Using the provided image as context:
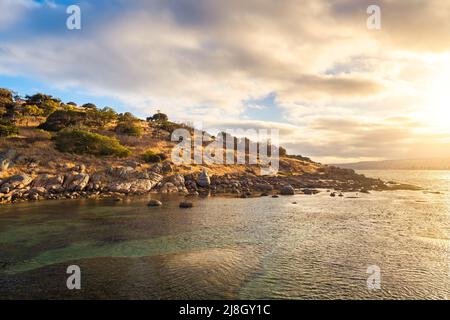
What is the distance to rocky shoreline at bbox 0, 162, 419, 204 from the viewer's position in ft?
162

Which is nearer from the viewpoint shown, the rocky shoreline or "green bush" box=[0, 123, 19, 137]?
the rocky shoreline

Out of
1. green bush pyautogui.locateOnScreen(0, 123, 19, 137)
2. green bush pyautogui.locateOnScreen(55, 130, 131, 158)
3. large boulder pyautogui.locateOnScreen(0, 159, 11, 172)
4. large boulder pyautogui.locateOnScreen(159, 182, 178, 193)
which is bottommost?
large boulder pyautogui.locateOnScreen(159, 182, 178, 193)

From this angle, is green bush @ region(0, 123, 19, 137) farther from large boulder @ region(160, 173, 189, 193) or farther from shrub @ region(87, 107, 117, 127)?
large boulder @ region(160, 173, 189, 193)

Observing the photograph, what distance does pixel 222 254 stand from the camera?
68.6 feet

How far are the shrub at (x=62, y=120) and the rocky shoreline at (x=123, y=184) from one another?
31.2 meters

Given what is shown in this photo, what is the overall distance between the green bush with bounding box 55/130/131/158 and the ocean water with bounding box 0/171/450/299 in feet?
114

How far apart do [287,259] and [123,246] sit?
483 inches

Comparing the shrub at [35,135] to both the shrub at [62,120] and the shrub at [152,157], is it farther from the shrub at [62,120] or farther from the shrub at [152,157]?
the shrub at [152,157]

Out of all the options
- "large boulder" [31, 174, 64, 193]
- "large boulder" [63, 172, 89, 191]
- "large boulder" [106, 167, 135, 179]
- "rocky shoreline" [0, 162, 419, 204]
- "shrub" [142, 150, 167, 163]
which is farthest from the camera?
"shrub" [142, 150, 167, 163]

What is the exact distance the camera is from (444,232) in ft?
92.4

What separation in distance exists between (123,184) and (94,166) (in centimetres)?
1032

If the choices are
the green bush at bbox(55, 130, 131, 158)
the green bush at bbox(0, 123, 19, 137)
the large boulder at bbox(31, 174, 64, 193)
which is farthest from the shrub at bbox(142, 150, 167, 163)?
the green bush at bbox(0, 123, 19, 137)

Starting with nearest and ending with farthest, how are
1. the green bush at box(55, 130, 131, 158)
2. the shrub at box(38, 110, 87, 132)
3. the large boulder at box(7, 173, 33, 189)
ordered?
1. the large boulder at box(7, 173, 33, 189)
2. the green bush at box(55, 130, 131, 158)
3. the shrub at box(38, 110, 87, 132)

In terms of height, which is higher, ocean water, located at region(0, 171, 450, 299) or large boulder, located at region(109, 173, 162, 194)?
large boulder, located at region(109, 173, 162, 194)
